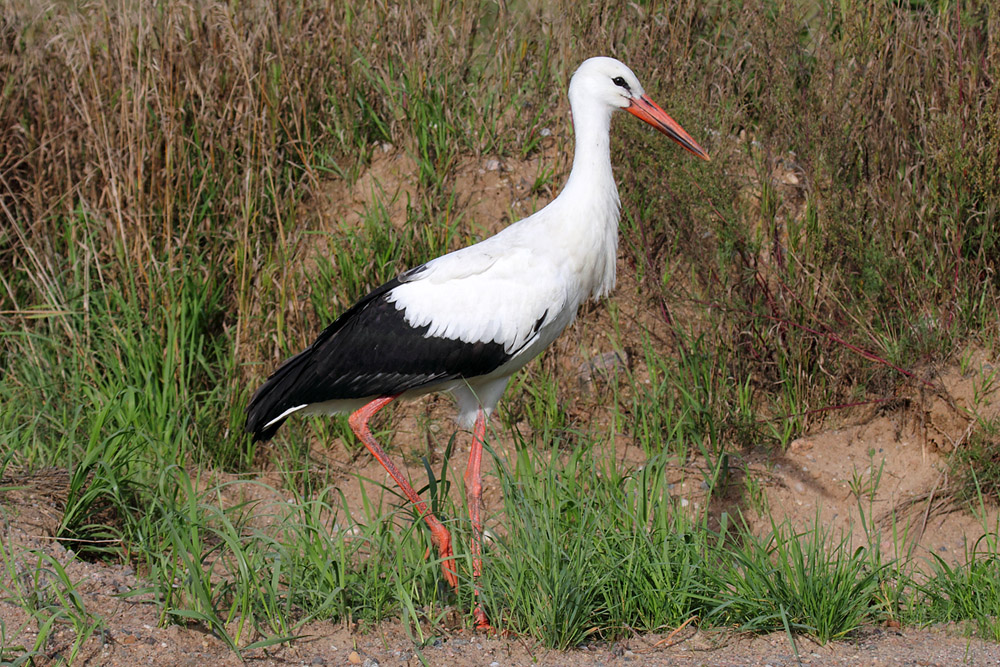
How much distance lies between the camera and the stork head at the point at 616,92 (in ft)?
14.2

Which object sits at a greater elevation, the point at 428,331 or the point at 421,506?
the point at 428,331

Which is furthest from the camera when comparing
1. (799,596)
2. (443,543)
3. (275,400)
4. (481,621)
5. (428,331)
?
(275,400)

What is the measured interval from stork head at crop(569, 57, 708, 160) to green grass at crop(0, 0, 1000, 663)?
0.54 m

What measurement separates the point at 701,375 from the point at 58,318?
3421 millimetres

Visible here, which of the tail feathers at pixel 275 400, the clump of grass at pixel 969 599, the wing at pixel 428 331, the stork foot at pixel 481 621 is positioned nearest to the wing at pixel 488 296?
the wing at pixel 428 331

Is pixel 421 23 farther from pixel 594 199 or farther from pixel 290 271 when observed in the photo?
pixel 594 199

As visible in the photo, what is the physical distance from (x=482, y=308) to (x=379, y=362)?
50 centimetres

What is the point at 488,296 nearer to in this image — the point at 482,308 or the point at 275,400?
the point at 482,308

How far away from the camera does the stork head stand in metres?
4.33

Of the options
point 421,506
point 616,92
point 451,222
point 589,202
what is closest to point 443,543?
point 421,506

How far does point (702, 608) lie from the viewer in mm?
3412

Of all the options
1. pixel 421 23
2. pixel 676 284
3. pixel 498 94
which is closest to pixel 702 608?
pixel 676 284

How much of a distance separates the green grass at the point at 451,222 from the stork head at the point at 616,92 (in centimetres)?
54

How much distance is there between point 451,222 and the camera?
19.4 feet
